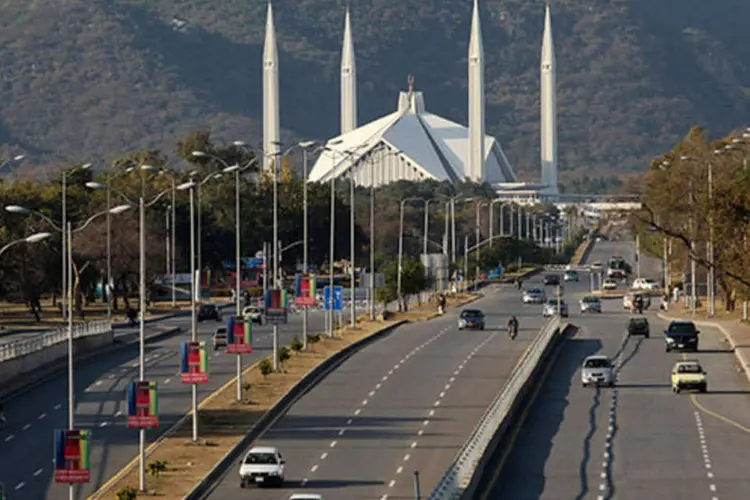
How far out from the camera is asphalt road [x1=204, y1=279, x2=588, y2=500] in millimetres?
45531

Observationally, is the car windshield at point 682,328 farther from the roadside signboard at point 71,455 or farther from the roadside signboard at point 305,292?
the roadside signboard at point 71,455

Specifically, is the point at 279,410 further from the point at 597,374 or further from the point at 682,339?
the point at 682,339

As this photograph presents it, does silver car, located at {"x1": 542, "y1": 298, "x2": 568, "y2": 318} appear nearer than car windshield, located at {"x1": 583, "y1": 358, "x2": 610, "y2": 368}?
No

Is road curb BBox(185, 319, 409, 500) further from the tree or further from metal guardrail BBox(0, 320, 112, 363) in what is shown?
the tree

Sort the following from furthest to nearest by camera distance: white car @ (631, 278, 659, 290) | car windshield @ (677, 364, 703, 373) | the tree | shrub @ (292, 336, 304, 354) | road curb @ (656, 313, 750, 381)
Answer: white car @ (631, 278, 659, 290)
the tree
shrub @ (292, 336, 304, 354)
road curb @ (656, 313, 750, 381)
car windshield @ (677, 364, 703, 373)

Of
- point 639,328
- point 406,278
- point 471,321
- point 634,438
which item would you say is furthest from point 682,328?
point 406,278

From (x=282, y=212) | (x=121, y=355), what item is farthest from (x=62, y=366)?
(x=282, y=212)

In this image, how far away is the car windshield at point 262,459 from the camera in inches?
1767

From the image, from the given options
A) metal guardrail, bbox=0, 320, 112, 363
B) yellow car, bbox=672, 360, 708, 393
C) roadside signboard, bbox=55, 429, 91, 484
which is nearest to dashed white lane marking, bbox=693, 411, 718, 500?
yellow car, bbox=672, 360, 708, 393

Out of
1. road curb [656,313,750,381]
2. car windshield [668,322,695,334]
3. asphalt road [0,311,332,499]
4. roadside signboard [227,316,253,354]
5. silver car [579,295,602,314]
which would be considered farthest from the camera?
silver car [579,295,602,314]

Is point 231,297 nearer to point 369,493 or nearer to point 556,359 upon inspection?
point 556,359

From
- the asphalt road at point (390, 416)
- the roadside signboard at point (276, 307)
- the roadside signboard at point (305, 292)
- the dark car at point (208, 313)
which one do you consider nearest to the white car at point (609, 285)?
the dark car at point (208, 313)

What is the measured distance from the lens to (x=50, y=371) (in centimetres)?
6994

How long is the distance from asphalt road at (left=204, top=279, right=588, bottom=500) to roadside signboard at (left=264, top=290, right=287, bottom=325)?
2.56m
